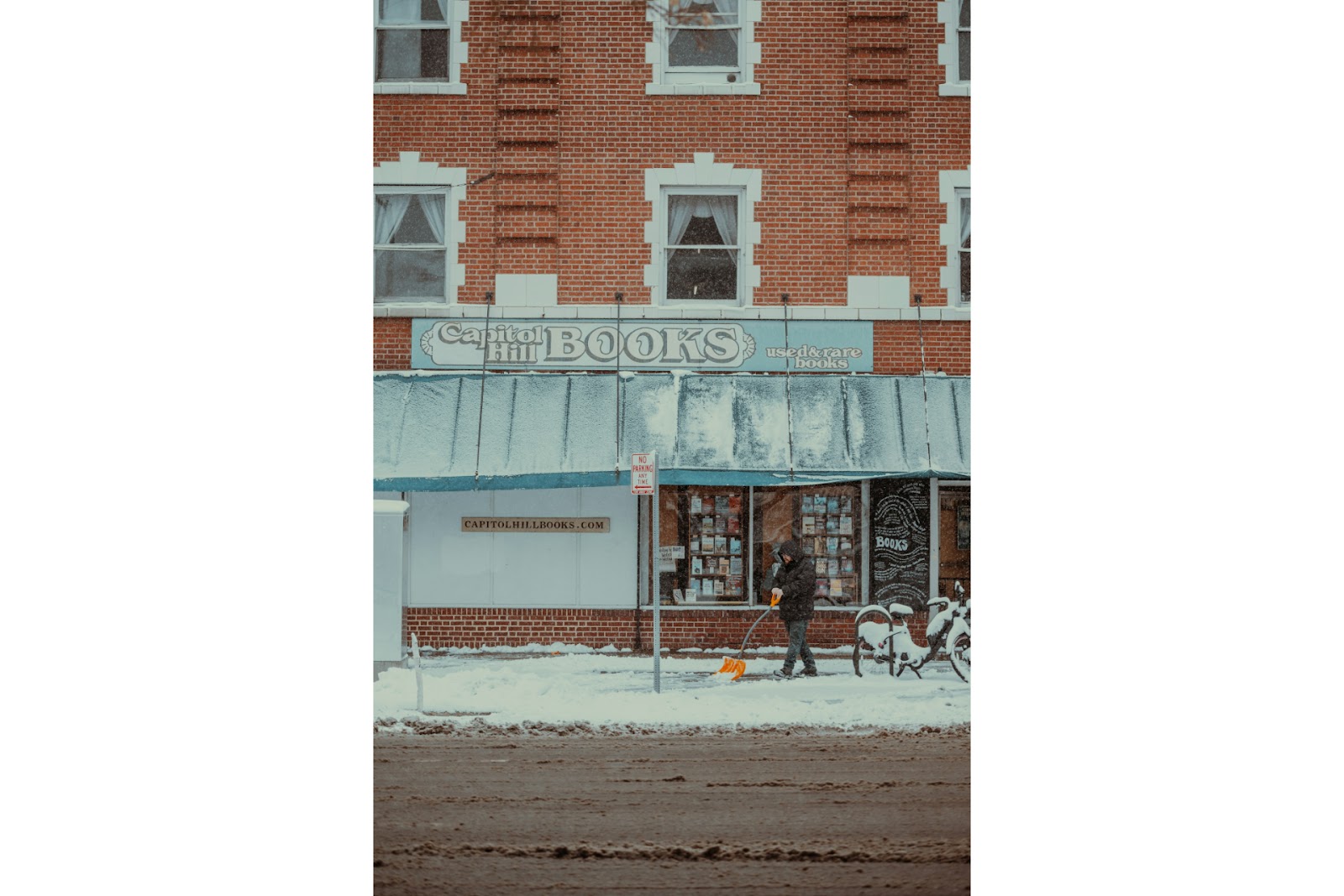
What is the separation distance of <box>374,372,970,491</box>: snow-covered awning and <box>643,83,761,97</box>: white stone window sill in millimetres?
1483

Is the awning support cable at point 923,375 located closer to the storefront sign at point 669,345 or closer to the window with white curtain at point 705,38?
the storefront sign at point 669,345

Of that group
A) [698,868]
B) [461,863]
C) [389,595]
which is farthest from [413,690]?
[698,868]

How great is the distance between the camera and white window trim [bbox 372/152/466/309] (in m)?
7.05

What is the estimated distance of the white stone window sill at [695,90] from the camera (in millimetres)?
7336

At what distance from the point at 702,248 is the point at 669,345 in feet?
1.95

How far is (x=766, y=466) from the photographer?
746 centimetres

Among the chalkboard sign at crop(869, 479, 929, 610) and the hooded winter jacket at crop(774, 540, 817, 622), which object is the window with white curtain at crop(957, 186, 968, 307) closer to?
the chalkboard sign at crop(869, 479, 929, 610)

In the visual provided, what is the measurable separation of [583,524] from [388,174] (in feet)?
6.71

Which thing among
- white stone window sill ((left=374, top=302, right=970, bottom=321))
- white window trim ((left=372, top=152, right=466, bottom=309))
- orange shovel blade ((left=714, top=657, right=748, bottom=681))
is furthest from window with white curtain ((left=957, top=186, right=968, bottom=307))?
white window trim ((left=372, top=152, right=466, bottom=309))

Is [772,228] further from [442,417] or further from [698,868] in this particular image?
[698,868]

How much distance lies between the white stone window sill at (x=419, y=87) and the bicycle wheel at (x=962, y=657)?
149 inches

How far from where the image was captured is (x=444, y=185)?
7164 millimetres

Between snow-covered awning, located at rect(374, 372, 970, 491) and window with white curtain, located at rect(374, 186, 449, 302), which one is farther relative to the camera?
snow-covered awning, located at rect(374, 372, 970, 491)

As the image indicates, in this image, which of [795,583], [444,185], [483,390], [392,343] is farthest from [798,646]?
[444,185]
